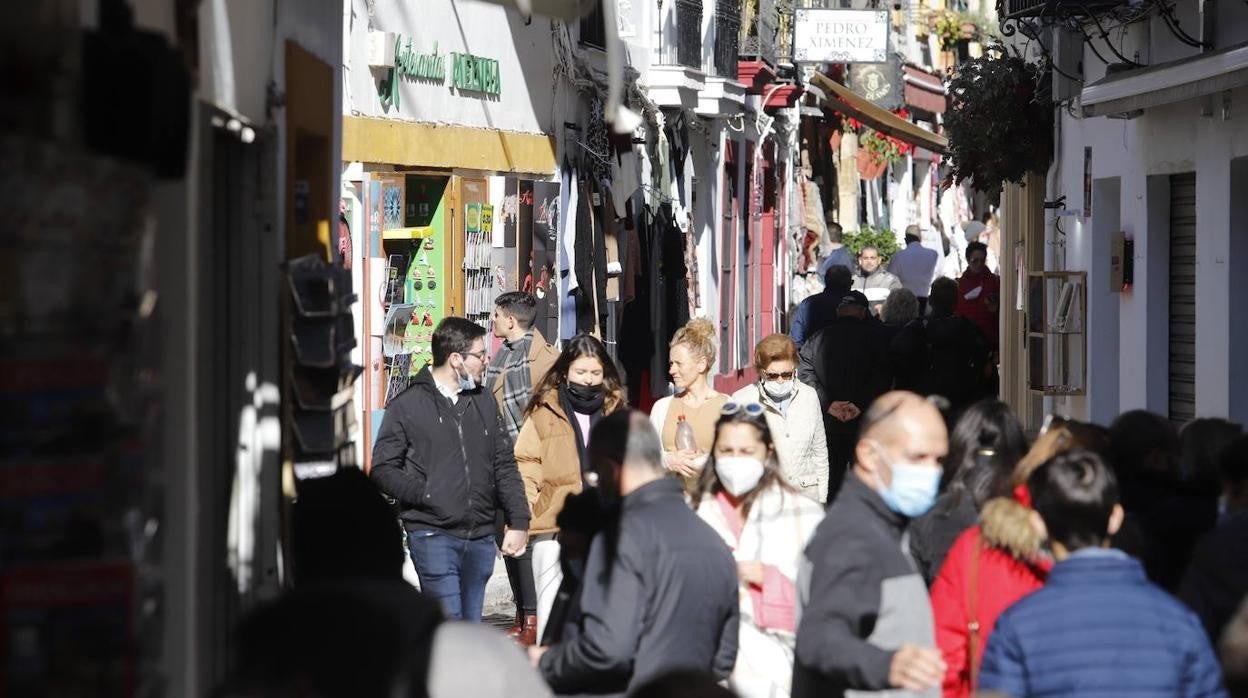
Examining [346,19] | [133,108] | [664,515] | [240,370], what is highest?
[346,19]

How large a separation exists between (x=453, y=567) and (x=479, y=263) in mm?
5518

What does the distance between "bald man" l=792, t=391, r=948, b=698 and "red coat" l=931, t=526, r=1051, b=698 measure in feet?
0.63

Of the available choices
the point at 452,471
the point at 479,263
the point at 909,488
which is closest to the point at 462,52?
the point at 479,263

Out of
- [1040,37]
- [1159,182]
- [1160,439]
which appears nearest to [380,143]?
[1159,182]

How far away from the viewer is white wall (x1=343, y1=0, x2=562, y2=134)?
42.9ft

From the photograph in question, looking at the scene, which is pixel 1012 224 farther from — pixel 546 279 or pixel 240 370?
pixel 240 370

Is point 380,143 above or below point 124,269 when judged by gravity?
above

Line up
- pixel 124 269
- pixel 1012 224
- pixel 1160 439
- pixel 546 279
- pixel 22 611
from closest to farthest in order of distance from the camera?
Result: pixel 22 611, pixel 124 269, pixel 1160 439, pixel 546 279, pixel 1012 224

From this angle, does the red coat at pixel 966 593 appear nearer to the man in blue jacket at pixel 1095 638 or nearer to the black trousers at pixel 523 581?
the man in blue jacket at pixel 1095 638

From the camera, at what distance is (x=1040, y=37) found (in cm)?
1936

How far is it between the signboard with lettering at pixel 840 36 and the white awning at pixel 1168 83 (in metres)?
12.4

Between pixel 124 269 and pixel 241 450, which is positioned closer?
pixel 124 269

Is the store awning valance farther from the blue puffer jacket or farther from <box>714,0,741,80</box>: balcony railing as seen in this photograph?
the blue puffer jacket

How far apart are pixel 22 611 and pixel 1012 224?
829 inches
